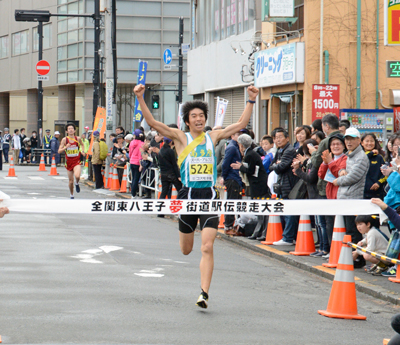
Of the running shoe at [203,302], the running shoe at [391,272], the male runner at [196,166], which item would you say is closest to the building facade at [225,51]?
the running shoe at [391,272]

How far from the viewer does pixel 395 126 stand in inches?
763

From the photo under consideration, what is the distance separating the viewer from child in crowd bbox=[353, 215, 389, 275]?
10.2 m

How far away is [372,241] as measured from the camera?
1017 centimetres

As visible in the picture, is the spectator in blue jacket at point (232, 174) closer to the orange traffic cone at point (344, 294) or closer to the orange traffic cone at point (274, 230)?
the orange traffic cone at point (274, 230)

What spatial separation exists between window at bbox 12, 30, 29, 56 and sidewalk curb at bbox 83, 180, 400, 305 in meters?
52.2

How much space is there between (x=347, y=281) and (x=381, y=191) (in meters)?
4.14

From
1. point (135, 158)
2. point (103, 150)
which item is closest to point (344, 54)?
point (135, 158)

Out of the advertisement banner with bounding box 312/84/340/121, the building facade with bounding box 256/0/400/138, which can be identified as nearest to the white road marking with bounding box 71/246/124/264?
the advertisement banner with bounding box 312/84/340/121

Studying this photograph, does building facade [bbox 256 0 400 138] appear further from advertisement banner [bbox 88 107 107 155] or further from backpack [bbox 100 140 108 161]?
advertisement banner [bbox 88 107 107 155]

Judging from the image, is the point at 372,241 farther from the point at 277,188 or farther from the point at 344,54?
the point at 344,54

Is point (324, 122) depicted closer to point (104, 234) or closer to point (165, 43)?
point (104, 234)

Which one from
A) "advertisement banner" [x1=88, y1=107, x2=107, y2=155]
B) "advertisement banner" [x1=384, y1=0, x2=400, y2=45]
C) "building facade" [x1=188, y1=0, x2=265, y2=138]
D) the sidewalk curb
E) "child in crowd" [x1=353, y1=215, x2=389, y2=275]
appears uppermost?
"building facade" [x1=188, y1=0, x2=265, y2=138]

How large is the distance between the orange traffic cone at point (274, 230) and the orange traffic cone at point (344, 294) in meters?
5.50

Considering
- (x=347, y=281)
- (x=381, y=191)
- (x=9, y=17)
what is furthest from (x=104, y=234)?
(x=9, y=17)
